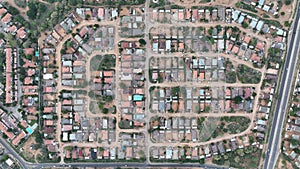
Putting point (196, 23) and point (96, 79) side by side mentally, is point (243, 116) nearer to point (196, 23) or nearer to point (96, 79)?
point (196, 23)

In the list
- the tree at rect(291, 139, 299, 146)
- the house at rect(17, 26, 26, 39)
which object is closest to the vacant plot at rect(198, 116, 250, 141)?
the tree at rect(291, 139, 299, 146)

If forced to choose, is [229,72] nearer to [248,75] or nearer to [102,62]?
[248,75]

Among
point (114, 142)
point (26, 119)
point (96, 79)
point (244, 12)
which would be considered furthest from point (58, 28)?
point (244, 12)

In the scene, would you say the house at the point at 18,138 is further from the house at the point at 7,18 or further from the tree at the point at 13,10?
the tree at the point at 13,10

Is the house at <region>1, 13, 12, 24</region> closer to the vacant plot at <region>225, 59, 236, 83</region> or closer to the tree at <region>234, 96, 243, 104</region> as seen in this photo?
the vacant plot at <region>225, 59, 236, 83</region>

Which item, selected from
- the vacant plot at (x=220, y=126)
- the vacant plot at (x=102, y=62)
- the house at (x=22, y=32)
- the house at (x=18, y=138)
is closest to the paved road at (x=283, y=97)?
the vacant plot at (x=220, y=126)

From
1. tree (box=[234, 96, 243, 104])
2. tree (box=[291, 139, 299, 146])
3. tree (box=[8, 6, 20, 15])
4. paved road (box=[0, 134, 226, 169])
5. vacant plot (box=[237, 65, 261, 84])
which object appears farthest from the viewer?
tree (box=[8, 6, 20, 15])

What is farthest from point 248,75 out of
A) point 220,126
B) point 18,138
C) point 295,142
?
point 18,138
